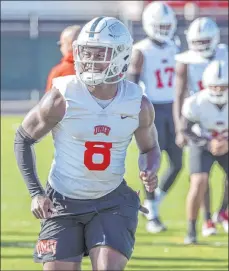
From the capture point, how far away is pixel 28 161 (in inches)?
222

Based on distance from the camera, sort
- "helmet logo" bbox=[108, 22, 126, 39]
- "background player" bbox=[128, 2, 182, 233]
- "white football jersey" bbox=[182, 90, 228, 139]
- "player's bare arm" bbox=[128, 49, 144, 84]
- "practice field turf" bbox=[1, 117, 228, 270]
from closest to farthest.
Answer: "helmet logo" bbox=[108, 22, 126, 39]
"practice field turf" bbox=[1, 117, 228, 270]
"white football jersey" bbox=[182, 90, 228, 139]
"player's bare arm" bbox=[128, 49, 144, 84]
"background player" bbox=[128, 2, 182, 233]

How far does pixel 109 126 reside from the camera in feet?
18.4

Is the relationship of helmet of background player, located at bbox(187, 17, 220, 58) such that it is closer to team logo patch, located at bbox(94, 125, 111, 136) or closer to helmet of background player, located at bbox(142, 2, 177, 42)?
helmet of background player, located at bbox(142, 2, 177, 42)

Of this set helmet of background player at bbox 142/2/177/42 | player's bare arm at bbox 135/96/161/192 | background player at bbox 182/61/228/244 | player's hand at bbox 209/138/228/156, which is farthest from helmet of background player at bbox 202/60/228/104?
player's bare arm at bbox 135/96/161/192

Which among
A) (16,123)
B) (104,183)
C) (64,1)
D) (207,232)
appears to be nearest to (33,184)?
(104,183)

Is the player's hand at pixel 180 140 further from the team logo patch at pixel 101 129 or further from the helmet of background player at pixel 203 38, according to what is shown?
the team logo patch at pixel 101 129

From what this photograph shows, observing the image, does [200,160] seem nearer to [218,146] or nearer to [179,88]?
[218,146]

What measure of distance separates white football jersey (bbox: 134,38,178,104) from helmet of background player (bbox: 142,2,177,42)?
120mm

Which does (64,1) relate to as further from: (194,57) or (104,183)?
(104,183)

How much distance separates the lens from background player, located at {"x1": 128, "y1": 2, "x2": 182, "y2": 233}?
9.88 metres

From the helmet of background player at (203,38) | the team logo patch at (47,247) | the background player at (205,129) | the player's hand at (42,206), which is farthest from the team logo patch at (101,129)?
the helmet of background player at (203,38)

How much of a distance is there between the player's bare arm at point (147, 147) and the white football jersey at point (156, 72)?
161 inches

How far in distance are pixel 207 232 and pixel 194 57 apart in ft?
5.00

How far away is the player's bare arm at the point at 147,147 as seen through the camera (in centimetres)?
569
